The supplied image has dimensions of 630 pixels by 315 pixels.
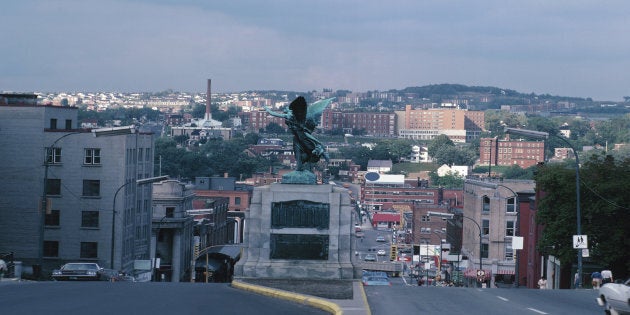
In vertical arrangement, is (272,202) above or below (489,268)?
above

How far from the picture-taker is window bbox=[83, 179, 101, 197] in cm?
8275

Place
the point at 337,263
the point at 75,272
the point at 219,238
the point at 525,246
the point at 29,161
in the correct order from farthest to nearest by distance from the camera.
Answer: the point at 219,238 < the point at 525,246 < the point at 29,161 < the point at 75,272 < the point at 337,263

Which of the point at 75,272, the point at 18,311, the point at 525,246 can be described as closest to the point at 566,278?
the point at 525,246

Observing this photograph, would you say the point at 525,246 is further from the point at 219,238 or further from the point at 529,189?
the point at 219,238

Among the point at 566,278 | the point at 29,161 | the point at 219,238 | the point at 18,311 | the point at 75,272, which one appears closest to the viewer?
the point at 18,311

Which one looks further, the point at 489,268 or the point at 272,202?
the point at 489,268

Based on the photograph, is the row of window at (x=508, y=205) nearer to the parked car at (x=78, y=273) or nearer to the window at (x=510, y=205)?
the window at (x=510, y=205)

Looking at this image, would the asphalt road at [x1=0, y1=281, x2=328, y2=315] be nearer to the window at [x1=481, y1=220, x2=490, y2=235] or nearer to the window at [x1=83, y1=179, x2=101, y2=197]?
the window at [x1=83, y1=179, x2=101, y2=197]

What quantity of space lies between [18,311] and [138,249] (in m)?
60.7

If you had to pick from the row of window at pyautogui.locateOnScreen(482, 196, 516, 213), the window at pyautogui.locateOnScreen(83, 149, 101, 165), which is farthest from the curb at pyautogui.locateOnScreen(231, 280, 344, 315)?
the row of window at pyautogui.locateOnScreen(482, 196, 516, 213)

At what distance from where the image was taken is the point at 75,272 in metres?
52.0

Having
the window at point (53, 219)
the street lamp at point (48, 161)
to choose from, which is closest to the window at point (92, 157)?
the street lamp at point (48, 161)

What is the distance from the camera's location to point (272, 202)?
42344 millimetres

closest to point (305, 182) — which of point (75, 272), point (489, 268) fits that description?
point (75, 272)
